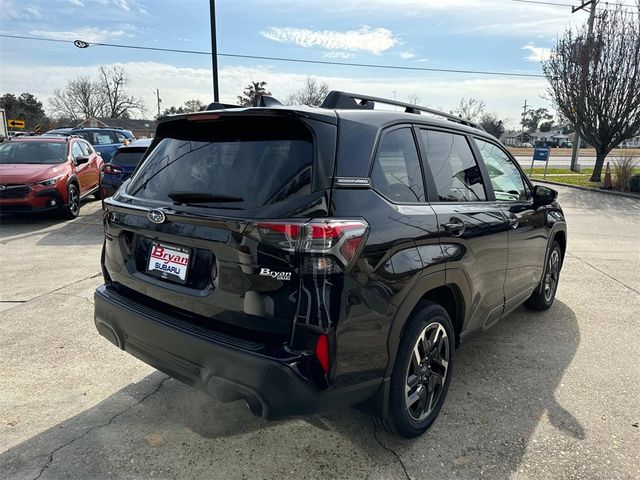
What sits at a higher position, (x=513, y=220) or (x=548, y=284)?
(x=513, y=220)

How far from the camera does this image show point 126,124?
259 ft

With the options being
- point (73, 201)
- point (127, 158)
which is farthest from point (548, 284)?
point (73, 201)

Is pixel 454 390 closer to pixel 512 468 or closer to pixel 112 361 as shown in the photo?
pixel 512 468

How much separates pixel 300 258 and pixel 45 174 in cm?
852

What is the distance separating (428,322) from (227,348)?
3.68ft

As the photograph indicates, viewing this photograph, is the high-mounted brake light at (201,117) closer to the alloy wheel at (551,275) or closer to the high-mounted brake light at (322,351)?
the high-mounted brake light at (322,351)

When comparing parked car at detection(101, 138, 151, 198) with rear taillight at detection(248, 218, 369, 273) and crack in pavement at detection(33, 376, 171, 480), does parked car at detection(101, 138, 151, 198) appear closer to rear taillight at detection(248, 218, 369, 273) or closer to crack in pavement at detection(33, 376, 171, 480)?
crack in pavement at detection(33, 376, 171, 480)

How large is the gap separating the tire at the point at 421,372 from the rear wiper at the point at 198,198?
3.71ft

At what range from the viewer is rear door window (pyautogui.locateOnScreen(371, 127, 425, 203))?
2.26 m

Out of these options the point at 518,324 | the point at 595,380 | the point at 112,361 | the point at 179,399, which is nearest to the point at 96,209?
the point at 112,361

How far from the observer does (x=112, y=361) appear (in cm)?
344

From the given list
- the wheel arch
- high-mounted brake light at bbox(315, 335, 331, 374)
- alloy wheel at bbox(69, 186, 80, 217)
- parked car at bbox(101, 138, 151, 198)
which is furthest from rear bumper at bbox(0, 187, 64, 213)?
high-mounted brake light at bbox(315, 335, 331, 374)

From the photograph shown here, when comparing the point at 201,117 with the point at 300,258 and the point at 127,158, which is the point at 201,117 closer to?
the point at 300,258

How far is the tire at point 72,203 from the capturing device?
8976 millimetres
